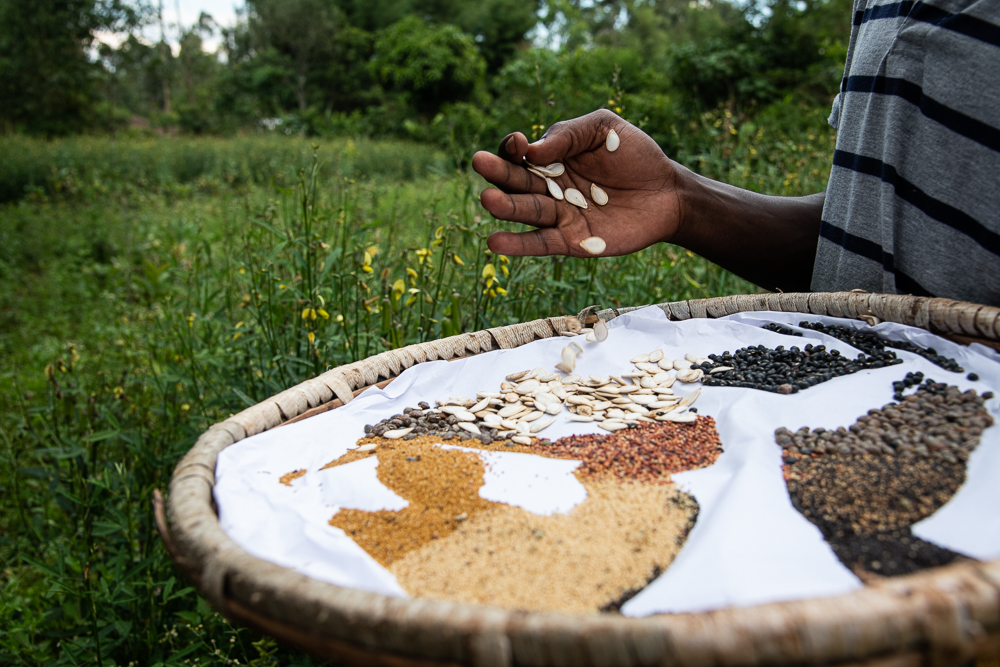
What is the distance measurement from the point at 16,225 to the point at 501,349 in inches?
261

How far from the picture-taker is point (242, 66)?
76.6ft

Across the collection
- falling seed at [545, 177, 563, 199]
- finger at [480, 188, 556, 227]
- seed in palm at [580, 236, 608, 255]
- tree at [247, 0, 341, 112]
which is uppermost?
tree at [247, 0, 341, 112]

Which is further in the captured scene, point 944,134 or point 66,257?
point 66,257

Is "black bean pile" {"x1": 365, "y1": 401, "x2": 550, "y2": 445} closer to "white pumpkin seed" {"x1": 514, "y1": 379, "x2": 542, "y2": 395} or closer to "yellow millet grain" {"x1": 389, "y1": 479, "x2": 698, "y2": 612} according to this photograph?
"white pumpkin seed" {"x1": 514, "y1": 379, "x2": 542, "y2": 395}

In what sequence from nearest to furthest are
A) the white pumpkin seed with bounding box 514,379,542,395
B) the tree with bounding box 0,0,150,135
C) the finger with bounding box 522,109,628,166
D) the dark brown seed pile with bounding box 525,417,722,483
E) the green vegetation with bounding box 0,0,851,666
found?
the dark brown seed pile with bounding box 525,417,722,483, the white pumpkin seed with bounding box 514,379,542,395, the finger with bounding box 522,109,628,166, the green vegetation with bounding box 0,0,851,666, the tree with bounding box 0,0,150,135

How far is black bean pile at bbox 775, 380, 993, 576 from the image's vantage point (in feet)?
2.19

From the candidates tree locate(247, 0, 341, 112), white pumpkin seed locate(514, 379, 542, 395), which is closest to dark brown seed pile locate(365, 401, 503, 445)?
white pumpkin seed locate(514, 379, 542, 395)

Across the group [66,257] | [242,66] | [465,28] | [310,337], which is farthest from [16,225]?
[242,66]

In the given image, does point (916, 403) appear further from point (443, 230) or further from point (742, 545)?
point (443, 230)

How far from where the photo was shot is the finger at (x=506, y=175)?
119cm

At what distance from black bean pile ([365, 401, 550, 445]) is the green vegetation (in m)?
0.51

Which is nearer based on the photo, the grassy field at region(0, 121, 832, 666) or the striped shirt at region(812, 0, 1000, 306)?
the striped shirt at region(812, 0, 1000, 306)

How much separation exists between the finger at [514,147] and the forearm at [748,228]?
0.43 m

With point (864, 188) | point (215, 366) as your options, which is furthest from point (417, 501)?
point (215, 366)
